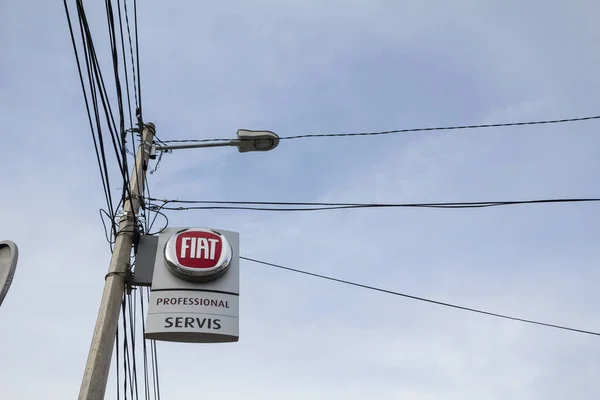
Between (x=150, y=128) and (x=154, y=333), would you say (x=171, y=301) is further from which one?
(x=150, y=128)

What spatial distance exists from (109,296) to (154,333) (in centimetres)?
63

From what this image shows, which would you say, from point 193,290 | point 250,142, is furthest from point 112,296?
point 250,142

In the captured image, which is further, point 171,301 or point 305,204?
point 305,204

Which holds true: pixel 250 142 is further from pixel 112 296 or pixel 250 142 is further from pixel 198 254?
pixel 112 296

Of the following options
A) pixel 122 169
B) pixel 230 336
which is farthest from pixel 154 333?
pixel 122 169

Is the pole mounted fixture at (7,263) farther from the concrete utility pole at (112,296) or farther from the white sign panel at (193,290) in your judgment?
the white sign panel at (193,290)

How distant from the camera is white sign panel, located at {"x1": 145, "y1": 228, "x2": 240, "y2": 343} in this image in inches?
219

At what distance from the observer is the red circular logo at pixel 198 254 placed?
589 cm

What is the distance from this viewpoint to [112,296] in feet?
17.1

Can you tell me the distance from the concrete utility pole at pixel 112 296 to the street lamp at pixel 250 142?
853 millimetres

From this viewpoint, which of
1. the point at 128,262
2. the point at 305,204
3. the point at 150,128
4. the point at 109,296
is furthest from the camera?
A: the point at 305,204

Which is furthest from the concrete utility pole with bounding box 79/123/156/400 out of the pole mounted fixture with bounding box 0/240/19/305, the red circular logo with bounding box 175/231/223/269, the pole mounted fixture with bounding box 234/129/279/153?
the pole mounted fixture with bounding box 0/240/19/305

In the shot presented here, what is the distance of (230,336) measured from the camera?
5.71 meters

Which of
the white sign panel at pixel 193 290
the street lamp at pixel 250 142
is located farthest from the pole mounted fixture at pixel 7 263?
the street lamp at pixel 250 142
